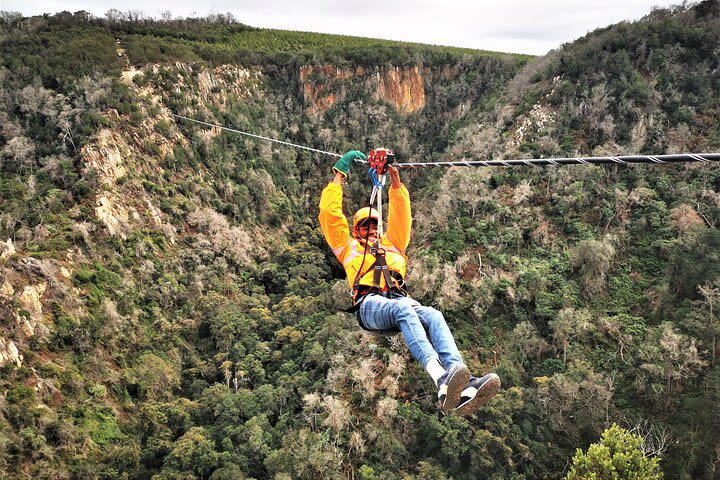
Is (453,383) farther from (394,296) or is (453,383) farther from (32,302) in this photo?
(32,302)

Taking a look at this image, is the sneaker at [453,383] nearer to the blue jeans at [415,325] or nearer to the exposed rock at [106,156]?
the blue jeans at [415,325]

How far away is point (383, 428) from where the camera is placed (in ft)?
68.9

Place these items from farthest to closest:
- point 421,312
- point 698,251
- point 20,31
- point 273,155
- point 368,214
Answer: point 273,155
point 20,31
point 698,251
point 368,214
point 421,312

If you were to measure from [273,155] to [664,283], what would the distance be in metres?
29.7

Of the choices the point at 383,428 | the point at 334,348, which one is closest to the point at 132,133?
the point at 334,348

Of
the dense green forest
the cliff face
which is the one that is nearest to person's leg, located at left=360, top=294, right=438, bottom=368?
the dense green forest

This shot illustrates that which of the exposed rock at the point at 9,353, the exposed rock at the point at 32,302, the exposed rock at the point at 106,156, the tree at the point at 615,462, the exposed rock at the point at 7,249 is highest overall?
the exposed rock at the point at 106,156

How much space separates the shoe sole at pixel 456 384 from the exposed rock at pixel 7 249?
21.8 m

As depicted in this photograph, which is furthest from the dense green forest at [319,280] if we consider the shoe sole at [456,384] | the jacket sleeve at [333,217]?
the shoe sole at [456,384]

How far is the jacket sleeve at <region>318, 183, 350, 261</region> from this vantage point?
18.7 feet

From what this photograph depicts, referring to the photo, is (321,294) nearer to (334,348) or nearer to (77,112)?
(334,348)

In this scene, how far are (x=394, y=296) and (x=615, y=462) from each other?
14.7 metres

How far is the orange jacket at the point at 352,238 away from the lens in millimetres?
5602

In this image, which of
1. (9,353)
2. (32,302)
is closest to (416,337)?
(9,353)
